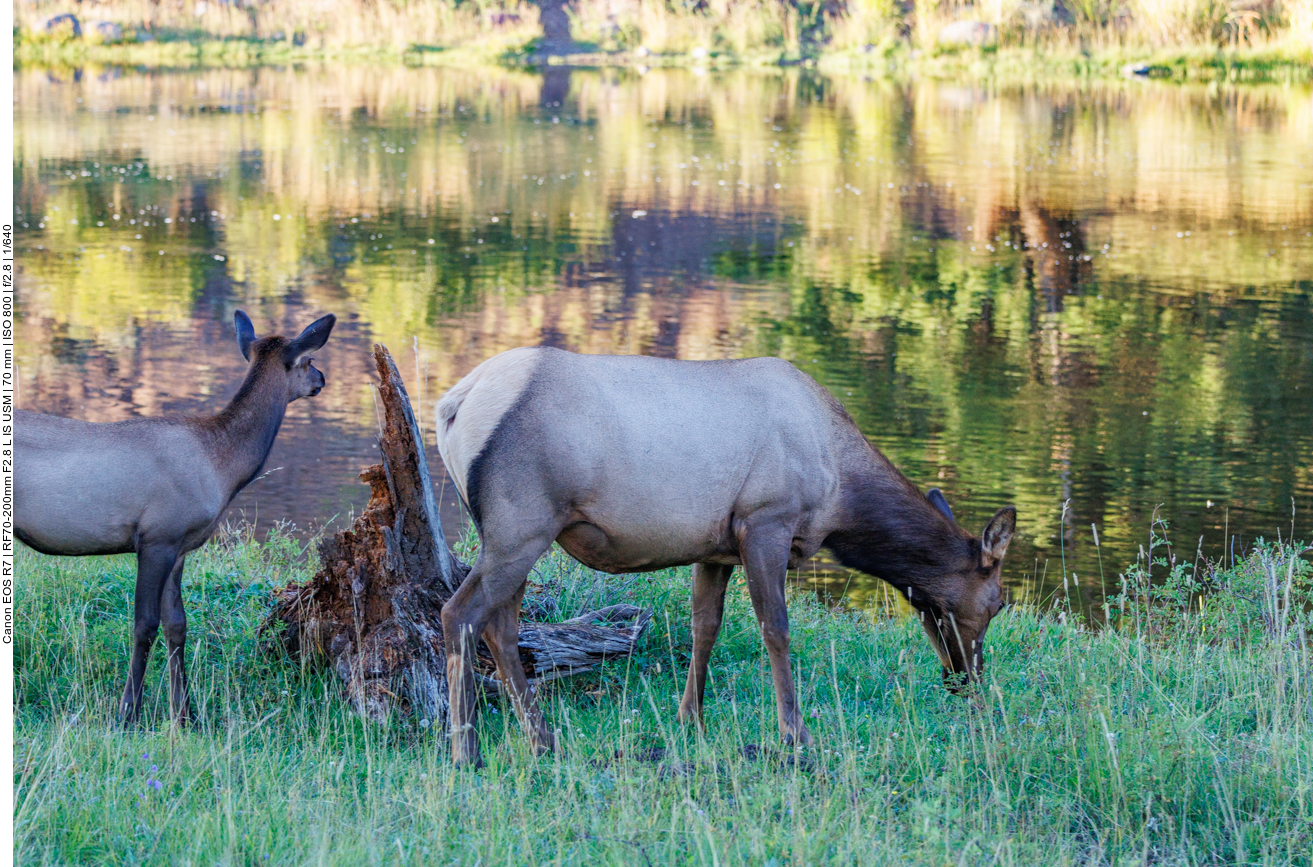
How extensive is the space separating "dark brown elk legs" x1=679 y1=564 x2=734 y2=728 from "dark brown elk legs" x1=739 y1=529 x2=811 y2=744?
325 mm

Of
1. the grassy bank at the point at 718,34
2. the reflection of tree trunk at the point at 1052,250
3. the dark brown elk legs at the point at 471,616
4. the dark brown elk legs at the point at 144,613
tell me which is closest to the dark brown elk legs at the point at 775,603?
the dark brown elk legs at the point at 471,616

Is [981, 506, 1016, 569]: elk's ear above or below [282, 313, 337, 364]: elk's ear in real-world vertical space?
below

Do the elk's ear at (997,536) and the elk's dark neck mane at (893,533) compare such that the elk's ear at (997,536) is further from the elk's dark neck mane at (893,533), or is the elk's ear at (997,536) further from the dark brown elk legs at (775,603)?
the dark brown elk legs at (775,603)

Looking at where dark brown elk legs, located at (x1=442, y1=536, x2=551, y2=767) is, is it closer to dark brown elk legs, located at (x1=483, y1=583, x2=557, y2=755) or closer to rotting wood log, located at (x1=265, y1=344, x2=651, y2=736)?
dark brown elk legs, located at (x1=483, y1=583, x2=557, y2=755)

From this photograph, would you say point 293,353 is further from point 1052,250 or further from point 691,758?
point 1052,250

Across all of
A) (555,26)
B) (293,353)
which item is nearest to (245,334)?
(293,353)

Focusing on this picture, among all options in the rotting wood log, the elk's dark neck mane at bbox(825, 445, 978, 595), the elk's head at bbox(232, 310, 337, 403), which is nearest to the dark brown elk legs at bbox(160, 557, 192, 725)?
the rotting wood log

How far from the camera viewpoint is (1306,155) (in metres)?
24.9

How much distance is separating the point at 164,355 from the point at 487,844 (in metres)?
10.3

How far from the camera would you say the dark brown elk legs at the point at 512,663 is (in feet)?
16.8

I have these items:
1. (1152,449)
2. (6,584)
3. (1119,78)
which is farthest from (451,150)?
(6,584)

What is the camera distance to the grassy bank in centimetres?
3788

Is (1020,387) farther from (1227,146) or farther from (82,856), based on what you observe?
(1227,146)

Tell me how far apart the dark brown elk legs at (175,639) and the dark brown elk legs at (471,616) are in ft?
3.55
